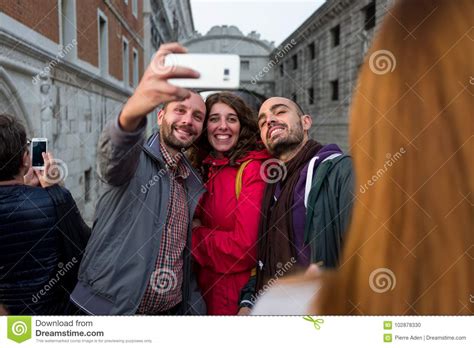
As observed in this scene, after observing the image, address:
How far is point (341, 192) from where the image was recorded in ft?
3.73

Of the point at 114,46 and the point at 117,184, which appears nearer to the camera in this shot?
the point at 117,184

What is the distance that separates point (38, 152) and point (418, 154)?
3.42ft

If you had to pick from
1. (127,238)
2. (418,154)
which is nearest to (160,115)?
(127,238)

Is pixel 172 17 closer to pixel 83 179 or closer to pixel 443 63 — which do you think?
pixel 83 179

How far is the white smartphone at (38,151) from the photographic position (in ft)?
4.14

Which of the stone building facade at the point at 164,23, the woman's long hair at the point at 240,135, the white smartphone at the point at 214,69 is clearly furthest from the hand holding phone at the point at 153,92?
the woman's long hair at the point at 240,135

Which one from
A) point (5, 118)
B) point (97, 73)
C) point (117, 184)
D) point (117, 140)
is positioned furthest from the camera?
point (97, 73)

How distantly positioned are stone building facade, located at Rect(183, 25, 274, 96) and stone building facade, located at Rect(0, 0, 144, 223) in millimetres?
302

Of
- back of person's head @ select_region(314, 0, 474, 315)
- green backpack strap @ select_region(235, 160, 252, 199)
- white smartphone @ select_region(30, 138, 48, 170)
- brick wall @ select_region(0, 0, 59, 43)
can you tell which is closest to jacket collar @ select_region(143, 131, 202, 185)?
green backpack strap @ select_region(235, 160, 252, 199)

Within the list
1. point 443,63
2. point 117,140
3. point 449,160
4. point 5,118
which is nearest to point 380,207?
point 449,160

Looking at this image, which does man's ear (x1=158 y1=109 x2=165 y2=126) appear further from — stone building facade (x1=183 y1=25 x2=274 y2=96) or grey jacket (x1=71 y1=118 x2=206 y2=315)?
stone building facade (x1=183 y1=25 x2=274 y2=96)

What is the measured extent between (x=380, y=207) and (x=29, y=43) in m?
1.11

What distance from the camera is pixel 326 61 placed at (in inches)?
59.1

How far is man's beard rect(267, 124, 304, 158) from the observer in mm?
1318
